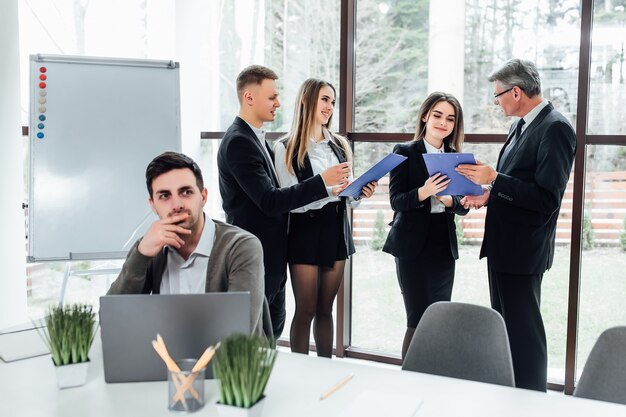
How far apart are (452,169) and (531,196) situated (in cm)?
37

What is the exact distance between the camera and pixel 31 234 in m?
3.40

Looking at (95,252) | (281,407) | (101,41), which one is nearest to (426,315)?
(281,407)

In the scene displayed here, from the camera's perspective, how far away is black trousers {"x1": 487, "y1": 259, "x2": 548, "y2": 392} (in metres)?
2.87

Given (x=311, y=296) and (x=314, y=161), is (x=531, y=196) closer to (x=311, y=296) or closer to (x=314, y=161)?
(x=314, y=161)

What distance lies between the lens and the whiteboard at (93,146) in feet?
11.2

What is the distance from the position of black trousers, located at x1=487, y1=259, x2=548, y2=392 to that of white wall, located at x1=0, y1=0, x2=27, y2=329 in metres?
2.66

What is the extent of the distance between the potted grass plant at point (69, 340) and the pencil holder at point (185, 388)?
0.29 metres

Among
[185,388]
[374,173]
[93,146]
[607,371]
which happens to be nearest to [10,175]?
[93,146]

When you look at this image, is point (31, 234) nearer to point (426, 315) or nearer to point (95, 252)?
point (95, 252)

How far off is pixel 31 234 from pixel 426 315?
2.34 metres

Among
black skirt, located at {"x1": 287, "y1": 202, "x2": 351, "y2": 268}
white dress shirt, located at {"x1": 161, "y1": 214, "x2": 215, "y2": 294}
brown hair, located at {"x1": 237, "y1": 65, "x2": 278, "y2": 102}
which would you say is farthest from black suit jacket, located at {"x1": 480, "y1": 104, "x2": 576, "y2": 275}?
white dress shirt, located at {"x1": 161, "y1": 214, "x2": 215, "y2": 294}

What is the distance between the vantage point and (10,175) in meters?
3.57

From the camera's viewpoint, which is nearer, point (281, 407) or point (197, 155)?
point (281, 407)

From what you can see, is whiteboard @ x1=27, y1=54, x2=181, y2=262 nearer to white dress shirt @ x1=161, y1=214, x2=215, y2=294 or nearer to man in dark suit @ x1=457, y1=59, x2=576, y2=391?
white dress shirt @ x1=161, y1=214, x2=215, y2=294
